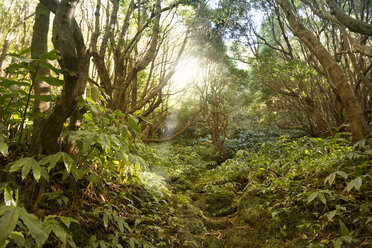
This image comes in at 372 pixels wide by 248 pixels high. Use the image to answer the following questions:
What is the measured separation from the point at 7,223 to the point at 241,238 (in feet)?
7.08

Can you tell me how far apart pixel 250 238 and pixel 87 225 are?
5.38 feet

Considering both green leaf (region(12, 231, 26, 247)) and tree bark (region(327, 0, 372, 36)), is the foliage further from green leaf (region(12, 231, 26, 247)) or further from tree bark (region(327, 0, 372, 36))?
green leaf (region(12, 231, 26, 247))

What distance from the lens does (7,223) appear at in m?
0.83

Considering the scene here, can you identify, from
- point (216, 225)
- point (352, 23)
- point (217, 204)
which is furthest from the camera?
point (217, 204)

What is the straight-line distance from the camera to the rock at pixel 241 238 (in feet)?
7.36

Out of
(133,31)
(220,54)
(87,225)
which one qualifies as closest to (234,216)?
(87,225)

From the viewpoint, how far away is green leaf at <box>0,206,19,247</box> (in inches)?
31.4

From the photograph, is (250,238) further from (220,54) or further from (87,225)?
(220,54)

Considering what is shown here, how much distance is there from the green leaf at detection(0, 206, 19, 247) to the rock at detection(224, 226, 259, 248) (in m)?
2.02

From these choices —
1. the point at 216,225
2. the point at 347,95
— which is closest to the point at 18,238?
the point at 216,225

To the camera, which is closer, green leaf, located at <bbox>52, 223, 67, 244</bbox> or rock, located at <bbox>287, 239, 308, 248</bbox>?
green leaf, located at <bbox>52, 223, 67, 244</bbox>

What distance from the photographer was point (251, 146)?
8859 millimetres

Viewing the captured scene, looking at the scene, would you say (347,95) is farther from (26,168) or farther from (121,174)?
(26,168)

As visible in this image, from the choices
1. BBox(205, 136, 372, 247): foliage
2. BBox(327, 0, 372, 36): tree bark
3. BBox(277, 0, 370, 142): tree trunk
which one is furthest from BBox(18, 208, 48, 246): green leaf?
BBox(277, 0, 370, 142): tree trunk
